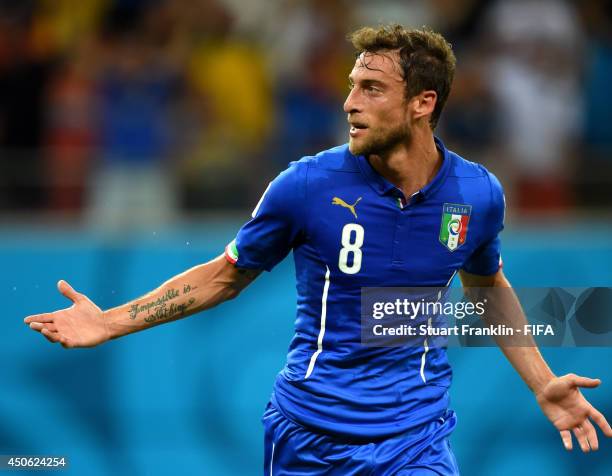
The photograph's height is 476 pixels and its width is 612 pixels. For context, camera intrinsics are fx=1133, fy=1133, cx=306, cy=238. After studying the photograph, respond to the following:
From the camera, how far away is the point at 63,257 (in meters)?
7.46

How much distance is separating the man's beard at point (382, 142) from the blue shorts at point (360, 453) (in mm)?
1113

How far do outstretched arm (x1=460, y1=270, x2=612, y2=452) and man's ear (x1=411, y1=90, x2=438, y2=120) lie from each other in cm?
78

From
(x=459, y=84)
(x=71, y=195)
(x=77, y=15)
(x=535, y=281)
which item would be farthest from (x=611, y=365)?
(x=77, y=15)

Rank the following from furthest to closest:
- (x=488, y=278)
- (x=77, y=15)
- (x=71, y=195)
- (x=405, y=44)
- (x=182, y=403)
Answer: (x=77, y=15) → (x=71, y=195) → (x=182, y=403) → (x=488, y=278) → (x=405, y=44)

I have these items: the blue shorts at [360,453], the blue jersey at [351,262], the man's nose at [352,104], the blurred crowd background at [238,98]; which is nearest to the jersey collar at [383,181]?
the blue jersey at [351,262]

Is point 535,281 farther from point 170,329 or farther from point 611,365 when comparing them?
point 170,329

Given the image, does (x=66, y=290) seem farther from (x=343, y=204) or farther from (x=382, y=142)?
(x=382, y=142)

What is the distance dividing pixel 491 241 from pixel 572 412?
780 mm

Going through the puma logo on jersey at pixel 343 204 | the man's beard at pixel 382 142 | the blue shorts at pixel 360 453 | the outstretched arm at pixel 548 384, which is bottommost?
the blue shorts at pixel 360 453

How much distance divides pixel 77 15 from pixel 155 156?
76.5 inches

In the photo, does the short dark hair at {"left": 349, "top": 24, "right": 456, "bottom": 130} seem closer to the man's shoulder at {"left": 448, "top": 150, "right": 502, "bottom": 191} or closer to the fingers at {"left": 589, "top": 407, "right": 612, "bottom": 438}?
the man's shoulder at {"left": 448, "top": 150, "right": 502, "bottom": 191}

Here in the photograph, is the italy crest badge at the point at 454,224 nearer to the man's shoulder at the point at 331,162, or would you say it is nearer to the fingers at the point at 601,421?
the man's shoulder at the point at 331,162

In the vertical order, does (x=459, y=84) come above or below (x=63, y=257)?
above

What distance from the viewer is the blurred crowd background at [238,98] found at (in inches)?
323
